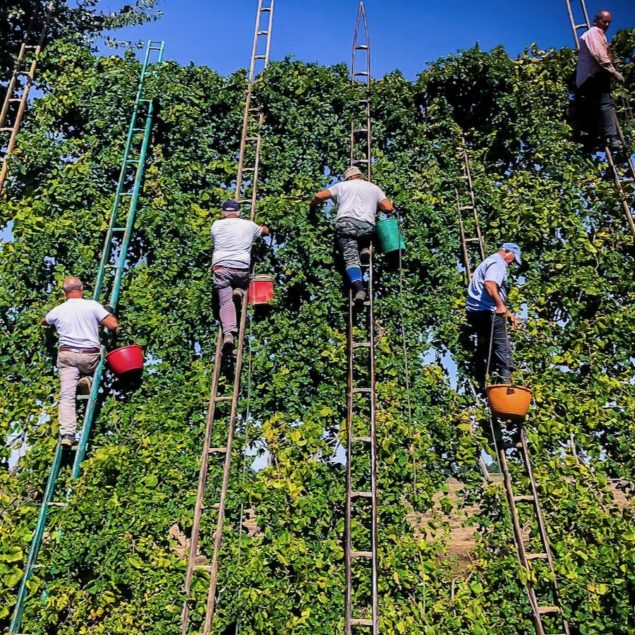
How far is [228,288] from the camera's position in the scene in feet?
14.6

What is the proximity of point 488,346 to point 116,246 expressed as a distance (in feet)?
12.1

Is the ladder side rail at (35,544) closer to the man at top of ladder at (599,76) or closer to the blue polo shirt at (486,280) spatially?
the blue polo shirt at (486,280)

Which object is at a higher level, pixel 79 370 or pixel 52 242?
pixel 52 242

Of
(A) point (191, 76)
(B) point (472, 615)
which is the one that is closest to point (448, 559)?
(B) point (472, 615)

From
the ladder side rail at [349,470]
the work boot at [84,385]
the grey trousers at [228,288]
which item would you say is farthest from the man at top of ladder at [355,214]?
the work boot at [84,385]

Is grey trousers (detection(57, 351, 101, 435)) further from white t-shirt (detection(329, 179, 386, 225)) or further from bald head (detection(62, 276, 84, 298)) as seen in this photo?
white t-shirt (detection(329, 179, 386, 225))

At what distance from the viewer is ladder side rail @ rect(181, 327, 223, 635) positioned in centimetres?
373

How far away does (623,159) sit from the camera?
5.11m

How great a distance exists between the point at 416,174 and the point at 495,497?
315 cm

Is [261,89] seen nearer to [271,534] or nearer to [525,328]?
[525,328]

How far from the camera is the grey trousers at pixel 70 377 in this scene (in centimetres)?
416

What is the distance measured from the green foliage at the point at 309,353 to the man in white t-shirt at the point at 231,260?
0.30 m

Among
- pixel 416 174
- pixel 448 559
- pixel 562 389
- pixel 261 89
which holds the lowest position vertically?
pixel 448 559

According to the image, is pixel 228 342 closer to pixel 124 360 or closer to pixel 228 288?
pixel 228 288
